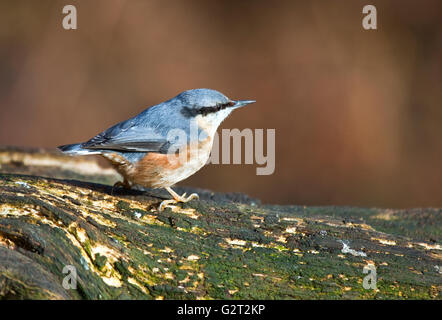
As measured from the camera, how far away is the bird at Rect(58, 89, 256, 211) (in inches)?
117

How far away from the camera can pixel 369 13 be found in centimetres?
589

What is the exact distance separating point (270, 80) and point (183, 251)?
4.20m

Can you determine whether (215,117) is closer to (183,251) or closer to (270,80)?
(183,251)

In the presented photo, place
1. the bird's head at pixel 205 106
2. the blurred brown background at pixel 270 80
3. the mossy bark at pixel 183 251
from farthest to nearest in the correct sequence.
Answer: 1. the blurred brown background at pixel 270 80
2. the bird's head at pixel 205 106
3. the mossy bark at pixel 183 251

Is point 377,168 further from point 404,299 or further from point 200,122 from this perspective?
point 404,299

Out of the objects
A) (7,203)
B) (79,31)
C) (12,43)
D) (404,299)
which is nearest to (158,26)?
(79,31)

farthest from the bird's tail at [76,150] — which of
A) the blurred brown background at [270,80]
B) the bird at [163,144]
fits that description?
the blurred brown background at [270,80]

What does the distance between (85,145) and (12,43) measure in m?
3.71

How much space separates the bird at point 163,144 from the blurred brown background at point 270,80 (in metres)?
2.77

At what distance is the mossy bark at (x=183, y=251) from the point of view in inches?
77.7

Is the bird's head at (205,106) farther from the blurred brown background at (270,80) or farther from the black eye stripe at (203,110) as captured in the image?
the blurred brown background at (270,80)

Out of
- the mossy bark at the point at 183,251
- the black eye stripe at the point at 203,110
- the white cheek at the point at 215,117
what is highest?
the black eye stripe at the point at 203,110
